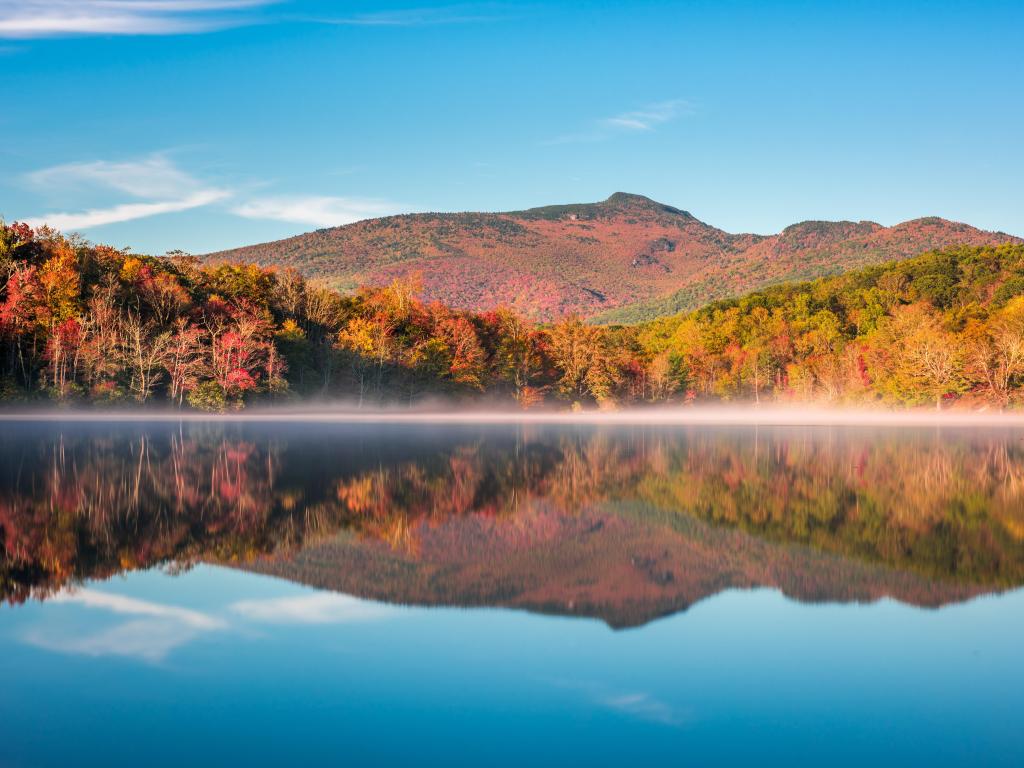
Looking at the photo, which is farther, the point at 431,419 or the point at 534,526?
the point at 431,419

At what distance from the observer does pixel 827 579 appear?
9320mm

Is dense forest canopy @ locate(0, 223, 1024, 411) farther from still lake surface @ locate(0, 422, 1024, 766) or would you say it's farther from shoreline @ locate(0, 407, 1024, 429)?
still lake surface @ locate(0, 422, 1024, 766)

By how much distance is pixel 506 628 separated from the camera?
7.44 metres

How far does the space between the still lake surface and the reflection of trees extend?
0.34 feet

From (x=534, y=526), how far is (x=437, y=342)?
71117mm

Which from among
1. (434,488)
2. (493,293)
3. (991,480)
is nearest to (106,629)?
(434,488)

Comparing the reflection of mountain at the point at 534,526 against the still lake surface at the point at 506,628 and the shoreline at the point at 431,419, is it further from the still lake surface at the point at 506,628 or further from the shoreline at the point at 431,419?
the shoreline at the point at 431,419

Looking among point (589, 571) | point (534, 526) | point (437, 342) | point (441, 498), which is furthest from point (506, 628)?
point (437, 342)

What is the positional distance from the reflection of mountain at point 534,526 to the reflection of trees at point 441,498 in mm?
Result: 56

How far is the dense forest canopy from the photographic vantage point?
2271 inches

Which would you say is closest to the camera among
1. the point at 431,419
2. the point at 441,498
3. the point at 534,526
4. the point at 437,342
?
the point at 534,526

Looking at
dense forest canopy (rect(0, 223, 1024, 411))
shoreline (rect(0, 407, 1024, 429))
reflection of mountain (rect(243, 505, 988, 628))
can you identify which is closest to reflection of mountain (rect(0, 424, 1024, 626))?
reflection of mountain (rect(243, 505, 988, 628))

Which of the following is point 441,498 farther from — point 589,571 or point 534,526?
point 589,571

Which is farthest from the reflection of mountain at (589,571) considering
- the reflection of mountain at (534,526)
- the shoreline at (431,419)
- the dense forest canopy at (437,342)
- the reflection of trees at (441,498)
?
the dense forest canopy at (437,342)
